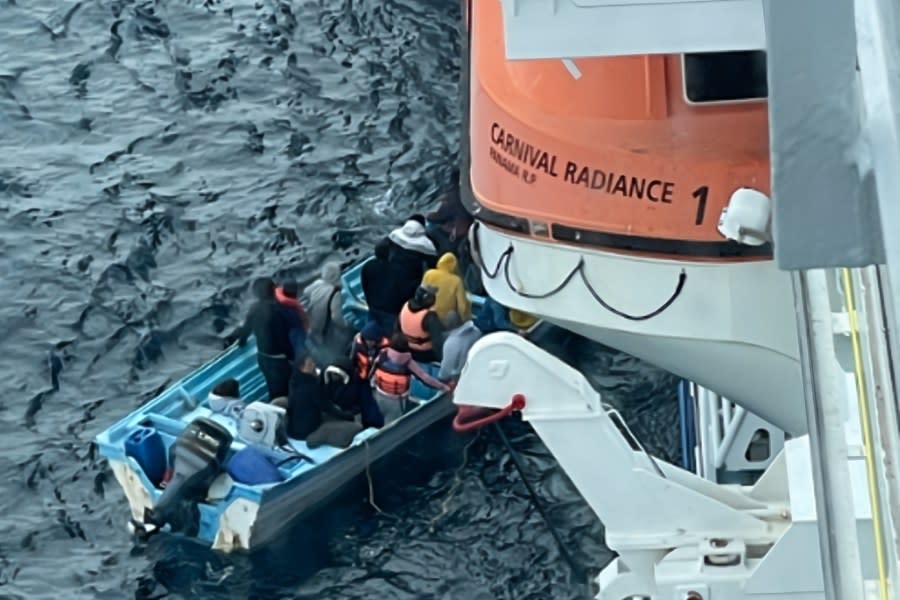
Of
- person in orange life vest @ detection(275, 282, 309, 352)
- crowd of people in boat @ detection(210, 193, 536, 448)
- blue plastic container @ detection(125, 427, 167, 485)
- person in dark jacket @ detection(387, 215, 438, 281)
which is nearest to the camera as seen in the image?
blue plastic container @ detection(125, 427, 167, 485)

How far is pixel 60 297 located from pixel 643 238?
24.3 feet

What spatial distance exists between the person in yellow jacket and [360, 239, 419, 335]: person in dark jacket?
247mm

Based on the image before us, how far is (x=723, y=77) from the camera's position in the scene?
704 cm

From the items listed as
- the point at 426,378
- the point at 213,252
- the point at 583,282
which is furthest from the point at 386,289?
the point at 583,282

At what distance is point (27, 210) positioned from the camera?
14.1 metres

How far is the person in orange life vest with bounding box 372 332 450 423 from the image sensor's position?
10414mm

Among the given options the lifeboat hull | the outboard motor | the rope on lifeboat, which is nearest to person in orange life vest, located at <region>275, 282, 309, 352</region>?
the outboard motor

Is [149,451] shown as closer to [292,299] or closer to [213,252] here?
[292,299]

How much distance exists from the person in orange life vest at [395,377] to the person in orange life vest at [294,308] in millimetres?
617

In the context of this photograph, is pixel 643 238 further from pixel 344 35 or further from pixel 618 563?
pixel 344 35

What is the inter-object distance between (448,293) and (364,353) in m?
0.78

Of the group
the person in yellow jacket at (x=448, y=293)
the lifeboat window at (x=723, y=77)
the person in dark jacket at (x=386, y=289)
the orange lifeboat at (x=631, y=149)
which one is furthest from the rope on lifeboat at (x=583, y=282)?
the person in dark jacket at (x=386, y=289)

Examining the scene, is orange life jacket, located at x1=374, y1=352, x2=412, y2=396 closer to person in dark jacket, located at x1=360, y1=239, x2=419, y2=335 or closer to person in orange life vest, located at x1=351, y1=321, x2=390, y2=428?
person in orange life vest, located at x1=351, y1=321, x2=390, y2=428

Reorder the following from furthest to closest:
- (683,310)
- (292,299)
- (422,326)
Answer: (292,299) → (422,326) → (683,310)
